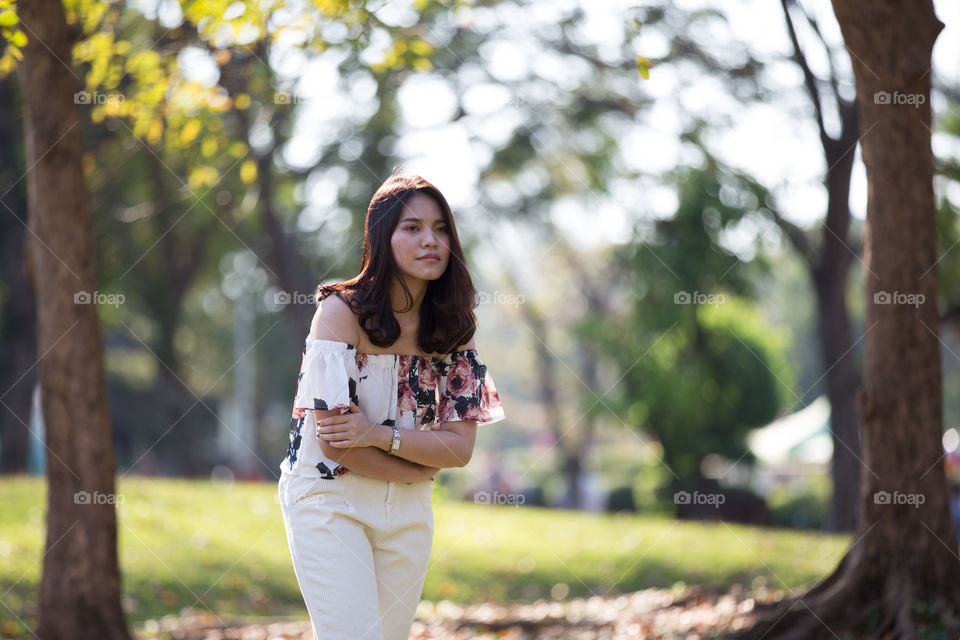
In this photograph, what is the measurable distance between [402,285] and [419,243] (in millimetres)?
150

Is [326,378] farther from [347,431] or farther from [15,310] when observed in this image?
[15,310]

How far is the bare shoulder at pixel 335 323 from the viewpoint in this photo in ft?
10.5

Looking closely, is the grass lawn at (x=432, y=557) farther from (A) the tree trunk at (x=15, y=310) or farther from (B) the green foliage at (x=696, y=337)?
(A) the tree trunk at (x=15, y=310)

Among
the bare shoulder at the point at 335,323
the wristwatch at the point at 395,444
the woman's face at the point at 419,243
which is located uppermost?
the woman's face at the point at 419,243

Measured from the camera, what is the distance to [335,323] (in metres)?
3.19

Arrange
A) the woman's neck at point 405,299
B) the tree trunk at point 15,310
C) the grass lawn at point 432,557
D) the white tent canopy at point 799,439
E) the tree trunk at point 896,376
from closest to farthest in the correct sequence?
1. the woman's neck at point 405,299
2. the tree trunk at point 896,376
3. the grass lawn at point 432,557
4. the tree trunk at point 15,310
5. the white tent canopy at point 799,439

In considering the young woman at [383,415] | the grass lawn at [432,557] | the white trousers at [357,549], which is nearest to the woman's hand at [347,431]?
the young woman at [383,415]

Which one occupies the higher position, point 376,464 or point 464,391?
point 464,391

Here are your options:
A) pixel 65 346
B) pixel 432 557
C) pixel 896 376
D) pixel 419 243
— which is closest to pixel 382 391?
pixel 419 243

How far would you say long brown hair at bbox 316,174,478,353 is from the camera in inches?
128

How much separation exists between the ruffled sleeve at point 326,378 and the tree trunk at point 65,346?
12.5 ft

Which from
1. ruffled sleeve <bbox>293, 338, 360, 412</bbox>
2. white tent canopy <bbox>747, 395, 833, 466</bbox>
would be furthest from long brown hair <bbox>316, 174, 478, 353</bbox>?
white tent canopy <bbox>747, 395, 833, 466</bbox>

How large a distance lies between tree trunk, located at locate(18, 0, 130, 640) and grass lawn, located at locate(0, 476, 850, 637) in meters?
1.17

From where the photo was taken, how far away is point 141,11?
33.1 feet
